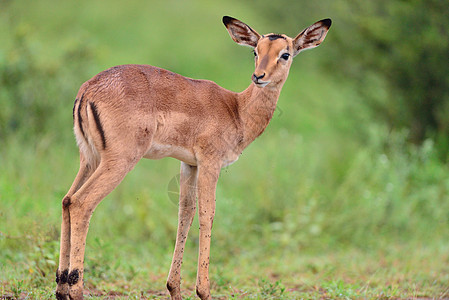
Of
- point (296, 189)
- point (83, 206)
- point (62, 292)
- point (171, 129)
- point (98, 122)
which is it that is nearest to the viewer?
point (83, 206)

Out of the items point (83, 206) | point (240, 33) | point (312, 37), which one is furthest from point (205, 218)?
point (312, 37)

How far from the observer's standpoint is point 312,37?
5031mm

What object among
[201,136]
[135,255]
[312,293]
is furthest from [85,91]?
[135,255]

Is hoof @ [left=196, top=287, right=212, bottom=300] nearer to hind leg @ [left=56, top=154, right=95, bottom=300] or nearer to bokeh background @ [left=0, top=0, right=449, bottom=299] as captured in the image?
bokeh background @ [left=0, top=0, right=449, bottom=299]

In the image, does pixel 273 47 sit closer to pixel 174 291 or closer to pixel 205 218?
pixel 205 218

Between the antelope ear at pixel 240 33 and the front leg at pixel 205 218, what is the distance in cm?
121

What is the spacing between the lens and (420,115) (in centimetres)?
991

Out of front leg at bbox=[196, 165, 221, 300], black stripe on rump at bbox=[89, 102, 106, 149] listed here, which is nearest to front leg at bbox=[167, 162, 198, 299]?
front leg at bbox=[196, 165, 221, 300]

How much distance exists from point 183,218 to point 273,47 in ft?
5.16

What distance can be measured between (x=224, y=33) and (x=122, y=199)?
16330mm

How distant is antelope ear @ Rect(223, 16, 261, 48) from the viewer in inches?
197

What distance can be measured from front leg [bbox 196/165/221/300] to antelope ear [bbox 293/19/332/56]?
4.34 feet

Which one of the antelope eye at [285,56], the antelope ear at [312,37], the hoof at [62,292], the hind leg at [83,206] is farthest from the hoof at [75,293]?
the antelope ear at [312,37]

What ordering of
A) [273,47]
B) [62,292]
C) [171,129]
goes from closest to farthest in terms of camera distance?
[62,292] → [171,129] → [273,47]
